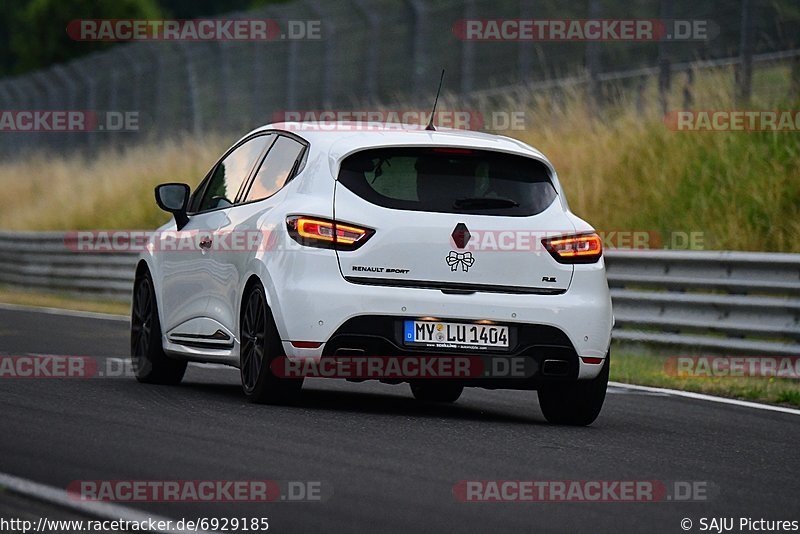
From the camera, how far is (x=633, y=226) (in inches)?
768

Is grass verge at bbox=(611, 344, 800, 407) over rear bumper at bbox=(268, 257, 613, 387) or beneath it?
beneath

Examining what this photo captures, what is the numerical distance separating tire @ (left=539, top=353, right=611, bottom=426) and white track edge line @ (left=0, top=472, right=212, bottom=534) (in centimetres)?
390

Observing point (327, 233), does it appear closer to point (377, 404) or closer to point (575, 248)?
point (575, 248)

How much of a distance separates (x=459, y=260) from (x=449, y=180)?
1.81 feet

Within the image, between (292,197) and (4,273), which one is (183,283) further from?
(4,273)

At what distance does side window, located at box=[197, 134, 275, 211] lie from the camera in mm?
10688

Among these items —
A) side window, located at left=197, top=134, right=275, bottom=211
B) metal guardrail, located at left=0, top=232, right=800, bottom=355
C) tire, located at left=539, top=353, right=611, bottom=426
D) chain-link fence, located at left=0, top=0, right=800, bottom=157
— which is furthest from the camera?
chain-link fence, located at left=0, top=0, right=800, bottom=157

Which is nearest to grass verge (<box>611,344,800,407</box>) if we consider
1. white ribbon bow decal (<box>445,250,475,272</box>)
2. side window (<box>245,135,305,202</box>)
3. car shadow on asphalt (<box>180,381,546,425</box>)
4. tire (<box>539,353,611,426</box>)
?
car shadow on asphalt (<box>180,381,546,425</box>)

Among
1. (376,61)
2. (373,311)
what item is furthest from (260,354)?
(376,61)

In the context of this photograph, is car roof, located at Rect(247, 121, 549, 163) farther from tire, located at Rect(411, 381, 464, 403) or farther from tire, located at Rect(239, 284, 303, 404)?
tire, located at Rect(411, 381, 464, 403)

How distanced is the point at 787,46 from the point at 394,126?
10211 millimetres

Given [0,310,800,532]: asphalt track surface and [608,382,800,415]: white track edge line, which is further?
[608,382,800,415]: white track edge line

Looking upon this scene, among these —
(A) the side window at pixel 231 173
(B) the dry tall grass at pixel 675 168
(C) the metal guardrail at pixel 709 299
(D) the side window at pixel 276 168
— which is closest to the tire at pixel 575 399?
(D) the side window at pixel 276 168

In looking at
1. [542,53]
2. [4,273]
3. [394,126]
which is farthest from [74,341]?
[4,273]
